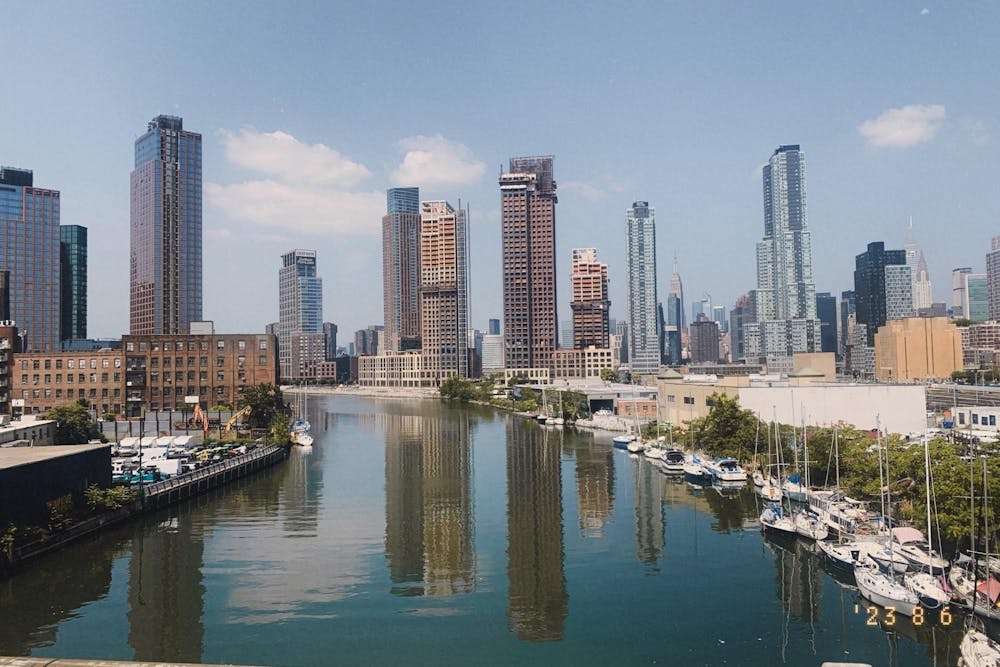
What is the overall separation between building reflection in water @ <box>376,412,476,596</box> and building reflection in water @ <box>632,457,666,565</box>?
1080cm

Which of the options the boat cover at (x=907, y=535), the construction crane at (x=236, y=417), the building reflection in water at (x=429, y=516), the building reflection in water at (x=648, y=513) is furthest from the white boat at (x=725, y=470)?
the construction crane at (x=236, y=417)

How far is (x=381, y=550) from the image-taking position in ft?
148

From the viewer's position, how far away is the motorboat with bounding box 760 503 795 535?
155 ft

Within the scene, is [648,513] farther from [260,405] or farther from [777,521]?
[260,405]

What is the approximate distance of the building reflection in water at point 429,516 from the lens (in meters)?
39.7

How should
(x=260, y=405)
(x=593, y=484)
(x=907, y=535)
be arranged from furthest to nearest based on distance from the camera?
1. (x=260, y=405)
2. (x=593, y=484)
3. (x=907, y=535)

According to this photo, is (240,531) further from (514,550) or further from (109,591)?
(514,550)

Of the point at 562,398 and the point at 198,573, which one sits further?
the point at 562,398

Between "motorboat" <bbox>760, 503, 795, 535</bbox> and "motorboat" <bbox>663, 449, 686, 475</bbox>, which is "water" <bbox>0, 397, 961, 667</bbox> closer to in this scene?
"motorboat" <bbox>760, 503, 795, 535</bbox>

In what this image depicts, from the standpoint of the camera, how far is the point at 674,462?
76.7 m

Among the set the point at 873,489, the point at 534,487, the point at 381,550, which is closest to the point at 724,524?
the point at 873,489

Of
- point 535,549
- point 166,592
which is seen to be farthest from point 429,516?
point 166,592

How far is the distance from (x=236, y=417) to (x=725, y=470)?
6447 cm

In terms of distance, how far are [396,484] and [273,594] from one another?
109 feet
